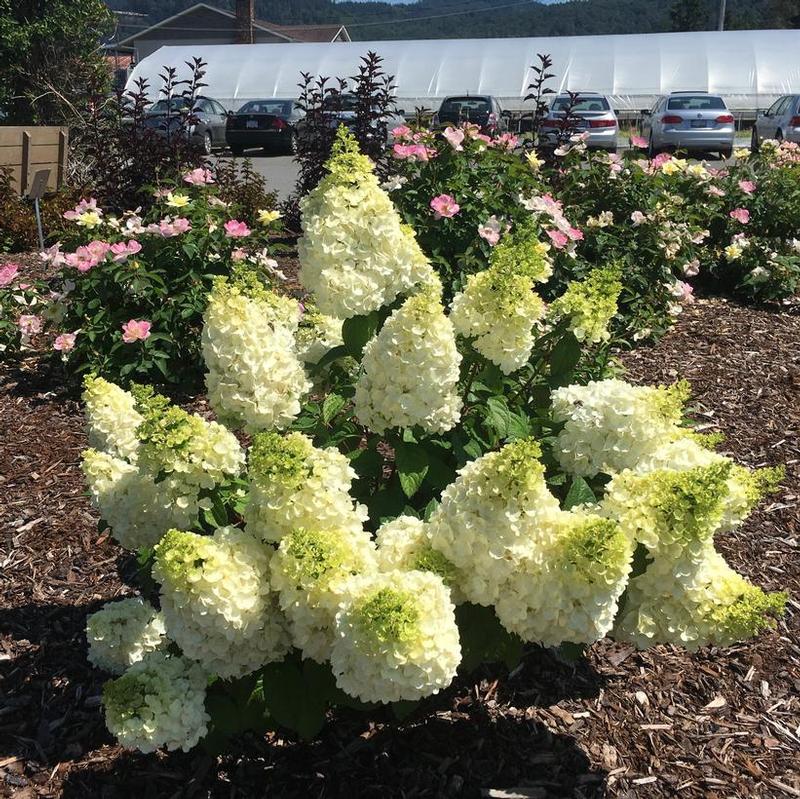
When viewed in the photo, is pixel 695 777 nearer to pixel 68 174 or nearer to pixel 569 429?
pixel 569 429

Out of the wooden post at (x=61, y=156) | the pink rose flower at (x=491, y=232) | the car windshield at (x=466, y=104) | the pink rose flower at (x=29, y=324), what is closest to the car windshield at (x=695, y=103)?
the car windshield at (x=466, y=104)

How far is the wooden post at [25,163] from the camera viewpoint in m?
9.55

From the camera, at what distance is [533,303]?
2.25 m

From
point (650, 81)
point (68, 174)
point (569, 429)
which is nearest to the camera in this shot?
point (569, 429)

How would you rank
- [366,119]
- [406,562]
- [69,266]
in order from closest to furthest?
[406,562]
[69,266]
[366,119]

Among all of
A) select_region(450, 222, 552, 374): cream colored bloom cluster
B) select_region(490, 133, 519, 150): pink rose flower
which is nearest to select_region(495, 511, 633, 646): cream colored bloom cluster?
select_region(450, 222, 552, 374): cream colored bloom cluster

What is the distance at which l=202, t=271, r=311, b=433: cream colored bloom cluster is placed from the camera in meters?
2.11

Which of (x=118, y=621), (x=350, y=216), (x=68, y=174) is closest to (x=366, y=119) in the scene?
(x=68, y=174)

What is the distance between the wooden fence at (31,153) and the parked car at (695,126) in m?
16.8

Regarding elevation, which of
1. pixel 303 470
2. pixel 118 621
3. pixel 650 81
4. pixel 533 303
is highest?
pixel 650 81

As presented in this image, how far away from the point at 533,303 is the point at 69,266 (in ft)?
11.6

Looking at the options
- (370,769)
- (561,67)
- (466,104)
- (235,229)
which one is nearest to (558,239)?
(235,229)

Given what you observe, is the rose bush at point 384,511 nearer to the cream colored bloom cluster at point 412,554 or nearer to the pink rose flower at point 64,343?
the cream colored bloom cluster at point 412,554

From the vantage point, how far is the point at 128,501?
2250 mm
